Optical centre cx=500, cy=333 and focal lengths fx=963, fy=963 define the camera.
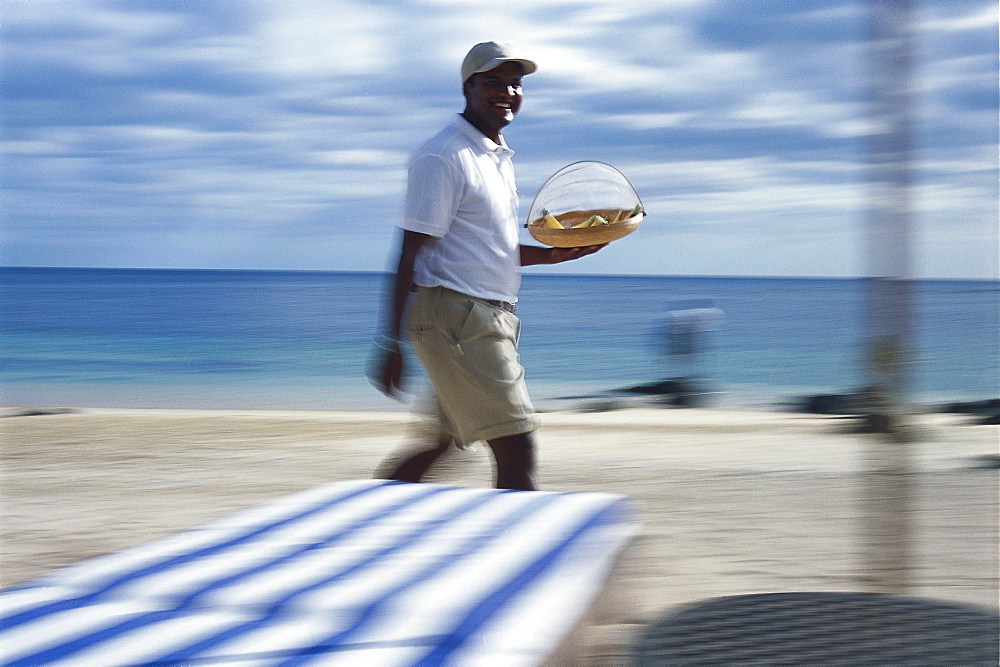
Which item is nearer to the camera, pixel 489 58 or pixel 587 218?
pixel 489 58

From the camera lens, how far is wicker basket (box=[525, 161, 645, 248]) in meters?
3.64

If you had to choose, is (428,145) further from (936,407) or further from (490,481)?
(936,407)

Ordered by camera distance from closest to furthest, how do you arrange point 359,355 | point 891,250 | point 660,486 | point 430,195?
point 891,250
point 430,195
point 660,486
point 359,355

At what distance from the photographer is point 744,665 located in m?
1.84

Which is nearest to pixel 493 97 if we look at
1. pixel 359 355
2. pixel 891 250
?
pixel 891 250

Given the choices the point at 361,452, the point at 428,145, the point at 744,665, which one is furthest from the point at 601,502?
the point at 361,452

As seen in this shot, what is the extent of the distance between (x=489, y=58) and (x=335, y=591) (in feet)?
6.35

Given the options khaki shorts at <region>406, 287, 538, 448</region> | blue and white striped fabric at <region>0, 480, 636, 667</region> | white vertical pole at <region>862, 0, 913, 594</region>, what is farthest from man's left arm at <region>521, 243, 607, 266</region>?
white vertical pole at <region>862, 0, 913, 594</region>

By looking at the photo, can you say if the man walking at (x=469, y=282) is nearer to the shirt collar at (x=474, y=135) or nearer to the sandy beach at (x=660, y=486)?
the shirt collar at (x=474, y=135)

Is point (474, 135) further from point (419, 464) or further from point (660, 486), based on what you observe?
point (660, 486)

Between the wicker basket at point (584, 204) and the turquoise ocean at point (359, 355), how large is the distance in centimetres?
79

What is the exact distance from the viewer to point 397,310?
3234 millimetres

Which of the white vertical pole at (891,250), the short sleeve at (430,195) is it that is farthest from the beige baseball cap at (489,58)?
the white vertical pole at (891,250)

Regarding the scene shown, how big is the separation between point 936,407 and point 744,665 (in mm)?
13543
